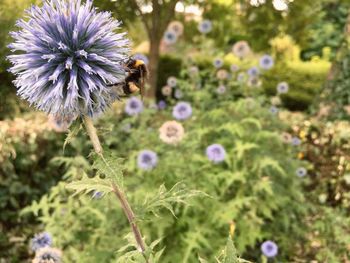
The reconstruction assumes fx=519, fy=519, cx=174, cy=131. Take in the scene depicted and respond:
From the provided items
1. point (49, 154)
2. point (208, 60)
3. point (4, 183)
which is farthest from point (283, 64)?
point (4, 183)

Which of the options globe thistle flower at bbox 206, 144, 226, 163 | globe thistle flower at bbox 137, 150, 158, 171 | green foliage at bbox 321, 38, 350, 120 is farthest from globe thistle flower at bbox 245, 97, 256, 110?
green foliage at bbox 321, 38, 350, 120

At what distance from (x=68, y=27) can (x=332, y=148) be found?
376 centimetres

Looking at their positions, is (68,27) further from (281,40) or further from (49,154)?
(281,40)

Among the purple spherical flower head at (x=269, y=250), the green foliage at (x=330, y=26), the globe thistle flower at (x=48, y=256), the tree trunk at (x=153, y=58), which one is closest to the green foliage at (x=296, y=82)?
the green foliage at (x=330, y=26)

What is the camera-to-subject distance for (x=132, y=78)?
64.3 inches

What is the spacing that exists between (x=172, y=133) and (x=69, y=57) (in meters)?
1.80

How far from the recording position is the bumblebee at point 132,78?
5.30ft

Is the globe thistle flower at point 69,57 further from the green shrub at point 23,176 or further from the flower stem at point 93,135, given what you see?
the green shrub at point 23,176

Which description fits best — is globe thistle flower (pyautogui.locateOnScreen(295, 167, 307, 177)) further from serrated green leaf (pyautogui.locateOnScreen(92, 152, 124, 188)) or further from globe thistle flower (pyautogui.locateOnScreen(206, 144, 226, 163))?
serrated green leaf (pyautogui.locateOnScreen(92, 152, 124, 188))

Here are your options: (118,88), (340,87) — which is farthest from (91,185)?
(340,87)

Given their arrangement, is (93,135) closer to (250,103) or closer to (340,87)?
(250,103)

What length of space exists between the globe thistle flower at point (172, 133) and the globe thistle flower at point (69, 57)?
5.56 feet

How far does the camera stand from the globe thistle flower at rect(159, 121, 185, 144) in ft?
10.6

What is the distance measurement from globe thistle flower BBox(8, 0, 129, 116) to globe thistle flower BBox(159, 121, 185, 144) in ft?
5.56
